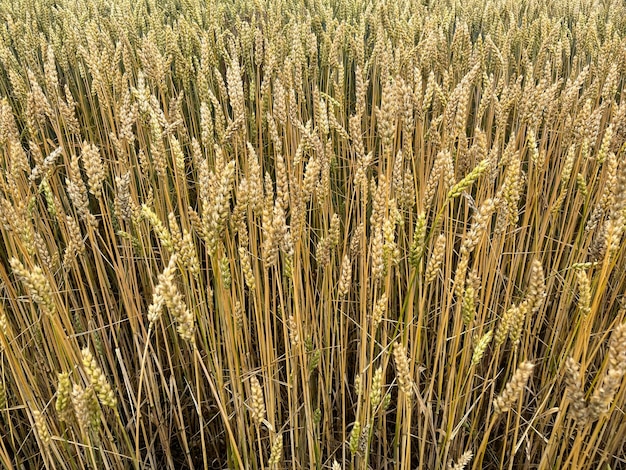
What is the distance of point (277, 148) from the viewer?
1209 millimetres

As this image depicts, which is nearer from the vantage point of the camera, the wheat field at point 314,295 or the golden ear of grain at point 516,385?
the golden ear of grain at point 516,385

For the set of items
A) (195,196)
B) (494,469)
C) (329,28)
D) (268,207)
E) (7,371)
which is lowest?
(494,469)

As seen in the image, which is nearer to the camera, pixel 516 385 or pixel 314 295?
pixel 516 385

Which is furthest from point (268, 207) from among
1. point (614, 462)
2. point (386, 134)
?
point (614, 462)

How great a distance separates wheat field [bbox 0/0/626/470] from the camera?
35.5 inches

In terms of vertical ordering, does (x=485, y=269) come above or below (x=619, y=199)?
below

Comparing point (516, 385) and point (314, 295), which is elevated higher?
point (516, 385)

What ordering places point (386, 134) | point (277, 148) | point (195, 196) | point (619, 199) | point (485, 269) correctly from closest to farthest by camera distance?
point (619, 199) < point (386, 134) < point (277, 148) < point (485, 269) < point (195, 196)

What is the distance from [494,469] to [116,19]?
2327 mm

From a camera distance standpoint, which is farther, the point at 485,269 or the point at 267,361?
the point at 485,269

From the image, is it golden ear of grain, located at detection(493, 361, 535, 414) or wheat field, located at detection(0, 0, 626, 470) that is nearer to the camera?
golden ear of grain, located at detection(493, 361, 535, 414)

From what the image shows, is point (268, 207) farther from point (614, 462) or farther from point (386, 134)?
point (614, 462)

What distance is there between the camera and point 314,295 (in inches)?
51.9

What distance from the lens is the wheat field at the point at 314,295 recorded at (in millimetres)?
902
